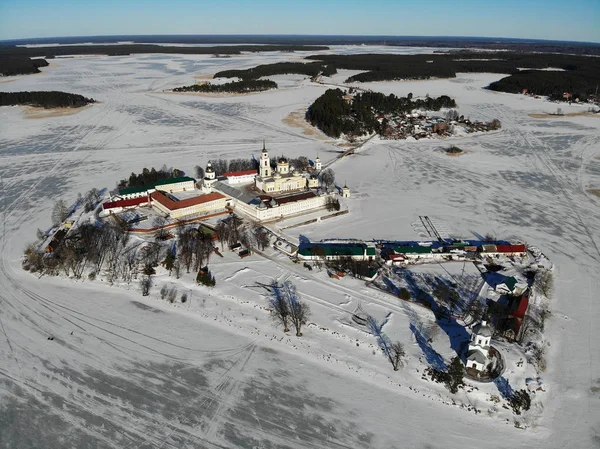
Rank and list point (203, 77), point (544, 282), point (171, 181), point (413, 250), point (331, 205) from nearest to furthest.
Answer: point (544, 282) → point (413, 250) → point (331, 205) → point (171, 181) → point (203, 77)

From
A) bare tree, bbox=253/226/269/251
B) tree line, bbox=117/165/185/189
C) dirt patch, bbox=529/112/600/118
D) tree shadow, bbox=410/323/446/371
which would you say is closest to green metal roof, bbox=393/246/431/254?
tree shadow, bbox=410/323/446/371

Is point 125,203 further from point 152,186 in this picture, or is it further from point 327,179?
point 327,179

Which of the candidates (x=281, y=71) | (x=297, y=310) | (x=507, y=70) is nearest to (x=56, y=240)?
(x=297, y=310)

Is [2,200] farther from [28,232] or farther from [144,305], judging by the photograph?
[144,305]

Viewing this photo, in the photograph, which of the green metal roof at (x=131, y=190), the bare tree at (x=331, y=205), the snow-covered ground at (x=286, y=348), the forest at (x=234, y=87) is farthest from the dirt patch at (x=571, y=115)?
the green metal roof at (x=131, y=190)

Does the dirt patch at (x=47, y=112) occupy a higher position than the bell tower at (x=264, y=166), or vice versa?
the bell tower at (x=264, y=166)

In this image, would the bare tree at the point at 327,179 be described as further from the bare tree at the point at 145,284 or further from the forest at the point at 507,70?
the forest at the point at 507,70

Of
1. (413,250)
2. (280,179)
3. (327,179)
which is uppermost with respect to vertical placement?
(280,179)

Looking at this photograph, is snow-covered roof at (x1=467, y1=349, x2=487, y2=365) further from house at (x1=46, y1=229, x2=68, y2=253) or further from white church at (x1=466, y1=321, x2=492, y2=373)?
house at (x1=46, y1=229, x2=68, y2=253)
